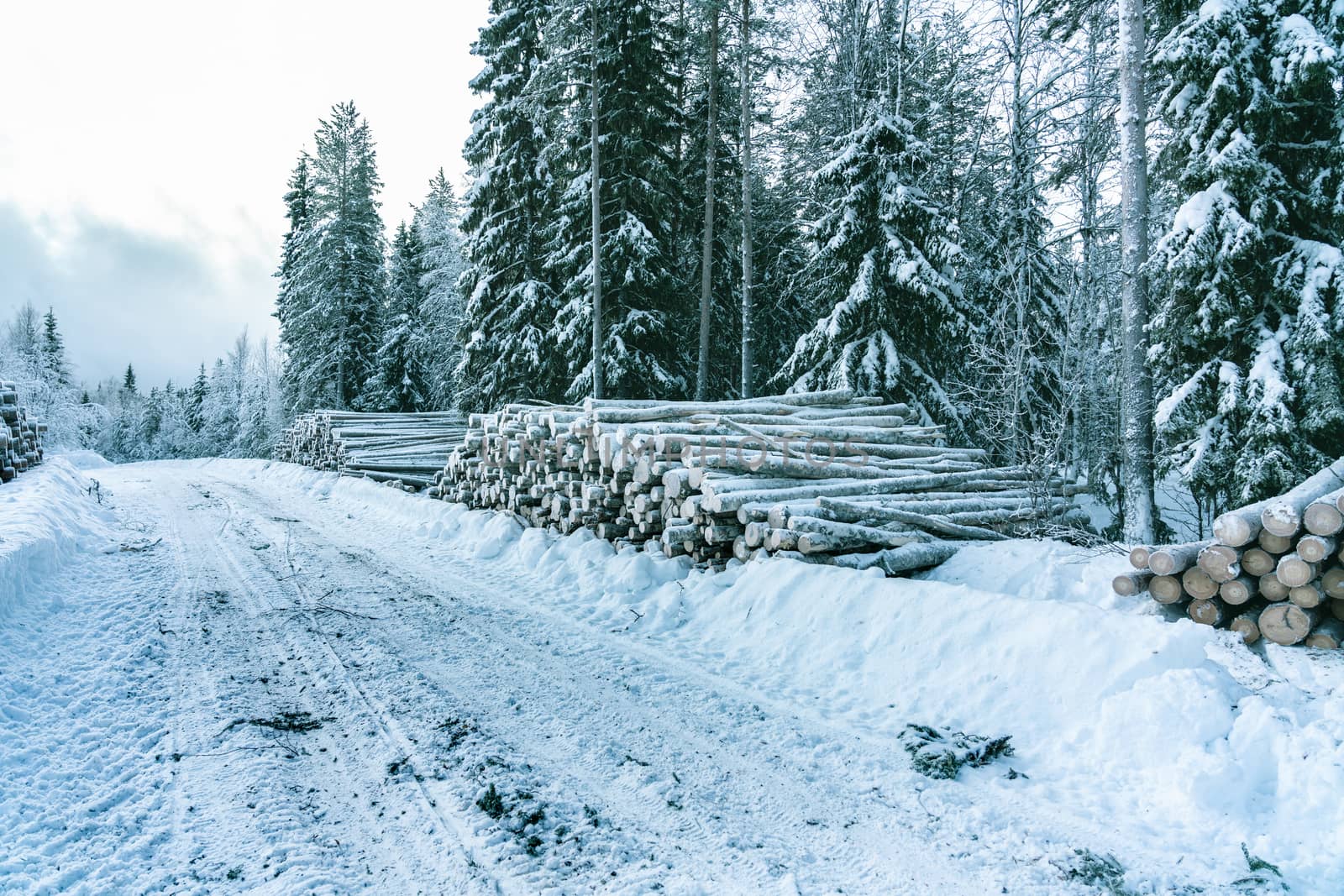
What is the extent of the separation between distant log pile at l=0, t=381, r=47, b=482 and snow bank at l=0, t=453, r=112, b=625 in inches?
10.7

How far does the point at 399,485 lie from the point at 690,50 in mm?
14693

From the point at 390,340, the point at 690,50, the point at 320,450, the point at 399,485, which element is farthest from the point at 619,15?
the point at 390,340

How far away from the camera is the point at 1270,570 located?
13.3 feet

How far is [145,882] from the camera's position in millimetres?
2697

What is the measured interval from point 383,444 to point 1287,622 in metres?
19.4

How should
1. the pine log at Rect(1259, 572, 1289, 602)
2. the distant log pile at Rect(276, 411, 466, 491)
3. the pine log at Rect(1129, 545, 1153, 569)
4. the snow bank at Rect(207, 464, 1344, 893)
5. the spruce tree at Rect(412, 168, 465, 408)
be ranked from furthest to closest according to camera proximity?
the spruce tree at Rect(412, 168, 465, 408) < the distant log pile at Rect(276, 411, 466, 491) < the pine log at Rect(1129, 545, 1153, 569) < the pine log at Rect(1259, 572, 1289, 602) < the snow bank at Rect(207, 464, 1344, 893)

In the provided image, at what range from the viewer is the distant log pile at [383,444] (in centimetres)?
1786

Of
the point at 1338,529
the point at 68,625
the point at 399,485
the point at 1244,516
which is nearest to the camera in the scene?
the point at 1338,529

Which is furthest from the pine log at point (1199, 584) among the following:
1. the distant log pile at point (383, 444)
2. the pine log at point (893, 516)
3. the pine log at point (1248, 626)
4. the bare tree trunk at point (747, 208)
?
the distant log pile at point (383, 444)

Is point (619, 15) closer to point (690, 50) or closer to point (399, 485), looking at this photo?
point (690, 50)

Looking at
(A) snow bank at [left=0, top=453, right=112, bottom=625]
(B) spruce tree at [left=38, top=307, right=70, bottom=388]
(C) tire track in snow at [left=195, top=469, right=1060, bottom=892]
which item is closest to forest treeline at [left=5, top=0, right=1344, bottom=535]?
(C) tire track in snow at [left=195, top=469, right=1060, bottom=892]

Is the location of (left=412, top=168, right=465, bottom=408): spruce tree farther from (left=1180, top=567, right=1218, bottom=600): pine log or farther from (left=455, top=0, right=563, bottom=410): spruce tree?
(left=1180, top=567, right=1218, bottom=600): pine log

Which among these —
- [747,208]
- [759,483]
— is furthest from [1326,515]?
[747,208]

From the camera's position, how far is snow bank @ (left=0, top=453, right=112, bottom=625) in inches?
243
